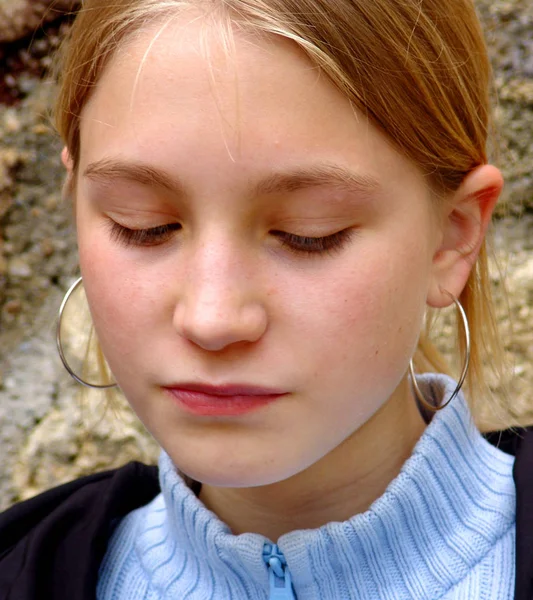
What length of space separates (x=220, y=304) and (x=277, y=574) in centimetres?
37

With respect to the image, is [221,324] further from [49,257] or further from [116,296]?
[49,257]

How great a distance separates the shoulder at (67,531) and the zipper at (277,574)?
0.26 metres

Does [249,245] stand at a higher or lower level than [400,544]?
higher

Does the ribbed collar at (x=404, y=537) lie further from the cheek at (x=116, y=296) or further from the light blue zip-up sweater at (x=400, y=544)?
the cheek at (x=116, y=296)

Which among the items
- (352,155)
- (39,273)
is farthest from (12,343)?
(352,155)

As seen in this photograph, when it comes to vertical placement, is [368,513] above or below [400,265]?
below

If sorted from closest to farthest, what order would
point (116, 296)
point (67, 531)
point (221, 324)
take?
point (221, 324) → point (116, 296) → point (67, 531)

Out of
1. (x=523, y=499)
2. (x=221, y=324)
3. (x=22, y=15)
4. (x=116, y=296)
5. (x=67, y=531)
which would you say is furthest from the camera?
(x=22, y=15)

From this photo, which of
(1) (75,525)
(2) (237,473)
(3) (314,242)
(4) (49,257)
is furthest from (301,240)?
(4) (49,257)

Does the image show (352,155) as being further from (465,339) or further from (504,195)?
(504,195)

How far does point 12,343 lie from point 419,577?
3.50 ft

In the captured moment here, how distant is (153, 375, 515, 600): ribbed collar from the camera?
1.02 metres

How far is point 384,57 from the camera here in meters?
0.94

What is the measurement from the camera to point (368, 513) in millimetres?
1026
